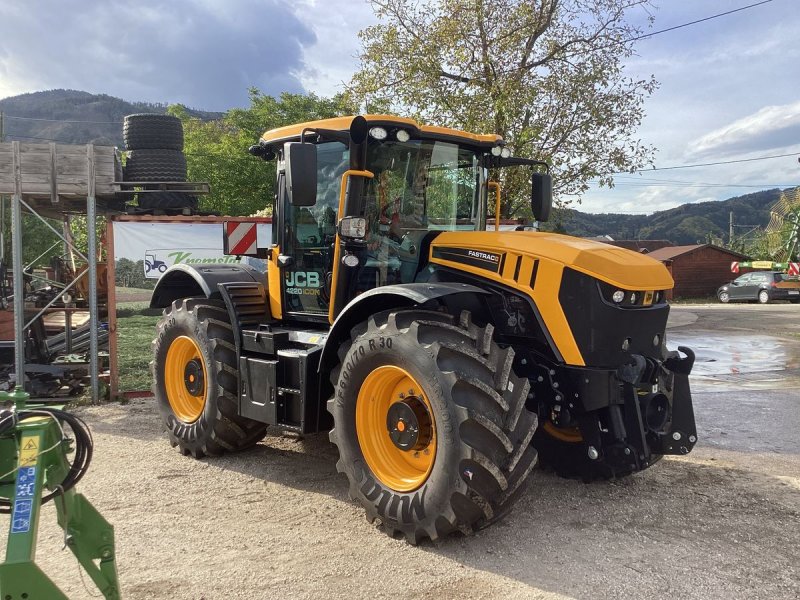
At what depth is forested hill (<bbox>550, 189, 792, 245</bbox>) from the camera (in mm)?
103881

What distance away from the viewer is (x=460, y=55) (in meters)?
13.3

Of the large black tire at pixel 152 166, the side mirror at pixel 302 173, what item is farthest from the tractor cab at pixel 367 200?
the large black tire at pixel 152 166

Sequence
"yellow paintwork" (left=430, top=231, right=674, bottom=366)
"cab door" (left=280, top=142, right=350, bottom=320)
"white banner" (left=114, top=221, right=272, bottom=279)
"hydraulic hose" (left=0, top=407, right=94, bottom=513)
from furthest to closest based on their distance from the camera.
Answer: "white banner" (left=114, top=221, right=272, bottom=279)
"cab door" (left=280, top=142, right=350, bottom=320)
"yellow paintwork" (left=430, top=231, right=674, bottom=366)
"hydraulic hose" (left=0, top=407, right=94, bottom=513)

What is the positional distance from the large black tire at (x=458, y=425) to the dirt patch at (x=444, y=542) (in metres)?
0.25

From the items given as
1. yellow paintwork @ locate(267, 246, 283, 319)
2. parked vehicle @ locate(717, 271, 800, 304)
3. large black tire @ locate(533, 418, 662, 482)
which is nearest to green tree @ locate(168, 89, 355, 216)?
parked vehicle @ locate(717, 271, 800, 304)

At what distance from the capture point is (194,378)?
6.19 meters

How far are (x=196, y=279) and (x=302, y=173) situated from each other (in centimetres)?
227

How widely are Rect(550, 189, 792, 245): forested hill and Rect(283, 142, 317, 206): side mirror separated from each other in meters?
99.8

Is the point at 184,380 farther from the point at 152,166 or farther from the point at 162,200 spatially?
the point at 152,166

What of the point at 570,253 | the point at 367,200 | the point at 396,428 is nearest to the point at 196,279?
the point at 367,200

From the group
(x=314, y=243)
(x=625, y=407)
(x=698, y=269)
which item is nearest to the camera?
(x=625, y=407)

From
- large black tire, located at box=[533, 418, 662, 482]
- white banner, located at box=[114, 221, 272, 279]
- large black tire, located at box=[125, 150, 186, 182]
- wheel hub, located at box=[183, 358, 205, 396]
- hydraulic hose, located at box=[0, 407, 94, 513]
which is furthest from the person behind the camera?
large black tire, located at box=[125, 150, 186, 182]

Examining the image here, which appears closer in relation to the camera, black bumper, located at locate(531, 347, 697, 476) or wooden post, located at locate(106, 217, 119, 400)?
black bumper, located at locate(531, 347, 697, 476)

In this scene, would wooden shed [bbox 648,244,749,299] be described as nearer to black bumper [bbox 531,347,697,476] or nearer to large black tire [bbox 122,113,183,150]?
large black tire [bbox 122,113,183,150]
